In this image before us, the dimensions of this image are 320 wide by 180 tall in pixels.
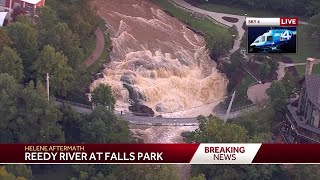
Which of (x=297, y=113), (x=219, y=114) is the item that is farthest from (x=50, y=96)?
(x=297, y=113)

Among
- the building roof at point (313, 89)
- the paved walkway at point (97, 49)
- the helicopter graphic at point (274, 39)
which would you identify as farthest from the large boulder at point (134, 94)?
the helicopter graphic at point (274, 39)

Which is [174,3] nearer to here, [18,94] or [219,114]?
[219,114]

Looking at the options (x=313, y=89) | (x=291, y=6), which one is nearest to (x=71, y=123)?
(x=313, y=89)

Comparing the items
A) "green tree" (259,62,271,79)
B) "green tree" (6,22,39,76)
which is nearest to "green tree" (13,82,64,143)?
"green tree" (6,22,39,76)

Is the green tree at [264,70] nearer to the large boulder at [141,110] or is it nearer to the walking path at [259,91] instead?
the walking path at [259,91]

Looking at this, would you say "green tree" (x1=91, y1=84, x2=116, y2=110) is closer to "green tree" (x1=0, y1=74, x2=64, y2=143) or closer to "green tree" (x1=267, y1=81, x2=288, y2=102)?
"green tree" (x1=0, y1=74, x2=64, y2=143)
